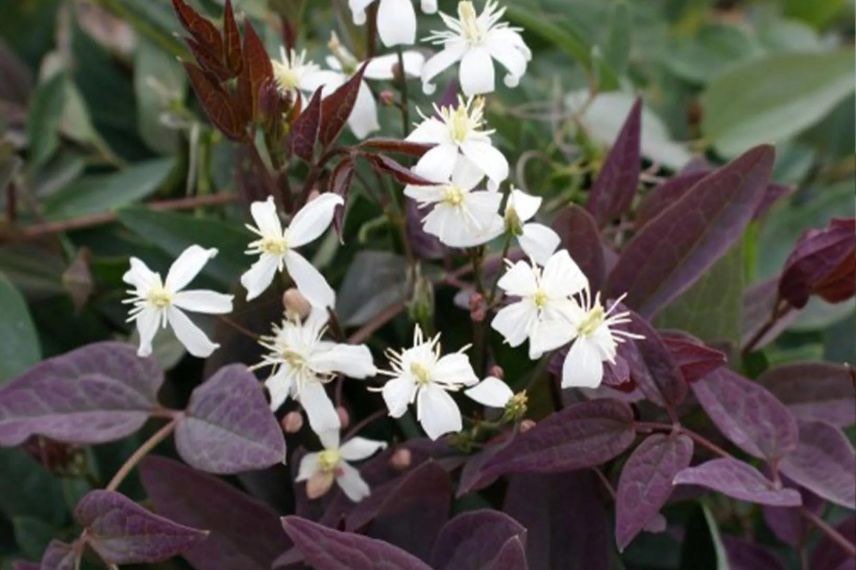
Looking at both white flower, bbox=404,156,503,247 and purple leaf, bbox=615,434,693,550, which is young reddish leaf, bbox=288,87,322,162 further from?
purple leaf, bbox=615,434,693,550

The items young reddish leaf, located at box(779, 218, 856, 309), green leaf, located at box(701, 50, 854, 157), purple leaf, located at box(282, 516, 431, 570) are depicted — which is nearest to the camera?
purple leaf, located at box(282, 516, 431, 570)

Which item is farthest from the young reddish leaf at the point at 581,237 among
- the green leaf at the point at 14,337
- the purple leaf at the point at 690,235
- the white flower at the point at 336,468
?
the green leaf at the point at 14,337

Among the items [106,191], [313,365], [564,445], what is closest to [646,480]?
[564,445]

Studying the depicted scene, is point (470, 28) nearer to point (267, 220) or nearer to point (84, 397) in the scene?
point (267, 220)

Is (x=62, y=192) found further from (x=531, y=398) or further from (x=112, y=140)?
(x=531, y=398)

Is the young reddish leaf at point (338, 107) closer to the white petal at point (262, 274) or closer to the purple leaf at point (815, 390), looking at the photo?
the white petal at point (262, 274)

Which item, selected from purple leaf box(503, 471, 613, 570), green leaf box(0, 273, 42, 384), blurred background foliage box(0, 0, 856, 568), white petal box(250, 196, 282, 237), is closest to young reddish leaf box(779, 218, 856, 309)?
blurred background foliage box(0, 0, 856, 568)
